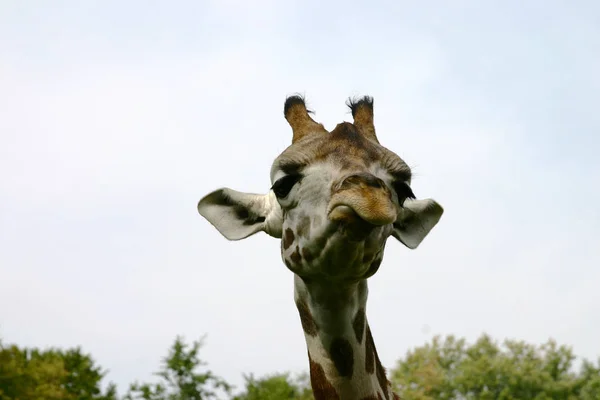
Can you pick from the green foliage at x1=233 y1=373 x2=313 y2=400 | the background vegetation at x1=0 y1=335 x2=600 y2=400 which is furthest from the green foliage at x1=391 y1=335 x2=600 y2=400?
the green foliage at x1=233 y1=373 x2=313 y2=400

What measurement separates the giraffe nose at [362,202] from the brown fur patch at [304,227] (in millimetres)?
413

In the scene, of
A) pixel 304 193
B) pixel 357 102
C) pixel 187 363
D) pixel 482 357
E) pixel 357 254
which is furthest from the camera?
pixel 482 357

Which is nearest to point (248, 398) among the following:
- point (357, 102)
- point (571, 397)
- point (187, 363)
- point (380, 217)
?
point (187, 363)

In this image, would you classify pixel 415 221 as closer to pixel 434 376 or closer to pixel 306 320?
pixel 306 320

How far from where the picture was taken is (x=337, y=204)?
12.6 ft

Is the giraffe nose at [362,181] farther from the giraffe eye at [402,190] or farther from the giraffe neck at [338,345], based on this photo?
the giraffe neck at [338,345]

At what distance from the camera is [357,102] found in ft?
18.1

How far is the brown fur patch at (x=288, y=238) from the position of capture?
14.8 ft

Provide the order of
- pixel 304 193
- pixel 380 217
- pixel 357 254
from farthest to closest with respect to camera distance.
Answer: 1. pixel 304 193
2. pixel 357 254
3. pixel 380 217

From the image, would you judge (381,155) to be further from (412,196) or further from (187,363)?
(187,363)

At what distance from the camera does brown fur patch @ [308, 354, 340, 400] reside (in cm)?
457

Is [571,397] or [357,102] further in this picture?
[571,397]

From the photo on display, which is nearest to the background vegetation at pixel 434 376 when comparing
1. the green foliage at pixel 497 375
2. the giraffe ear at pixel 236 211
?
the green foliage at pixel 497 375

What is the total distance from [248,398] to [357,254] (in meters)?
14.3
